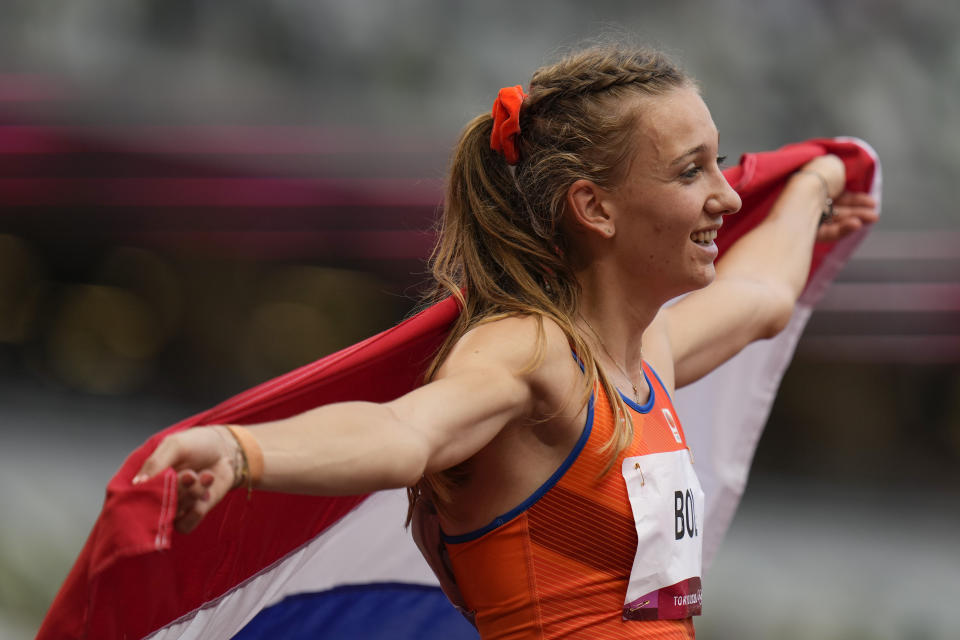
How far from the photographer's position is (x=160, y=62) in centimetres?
455

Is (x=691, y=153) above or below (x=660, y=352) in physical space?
above

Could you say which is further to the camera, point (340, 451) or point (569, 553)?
point (569, 553)

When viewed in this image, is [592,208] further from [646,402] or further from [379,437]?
[379,437]

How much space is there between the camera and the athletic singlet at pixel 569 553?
4.77ft

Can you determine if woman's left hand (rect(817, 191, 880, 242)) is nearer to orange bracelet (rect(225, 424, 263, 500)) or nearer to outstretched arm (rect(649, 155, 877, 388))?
outstretched arm (rect(649, 155, 877, 388))

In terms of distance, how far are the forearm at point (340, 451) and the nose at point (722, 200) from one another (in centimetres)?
61

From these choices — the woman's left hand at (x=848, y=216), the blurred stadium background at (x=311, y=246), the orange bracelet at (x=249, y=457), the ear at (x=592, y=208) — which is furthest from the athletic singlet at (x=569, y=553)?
the blurred stadium background at (x=311, y=246)

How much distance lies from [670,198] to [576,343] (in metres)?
0.25

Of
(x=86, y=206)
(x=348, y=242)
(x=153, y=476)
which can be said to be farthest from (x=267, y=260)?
(x=153, y=476)

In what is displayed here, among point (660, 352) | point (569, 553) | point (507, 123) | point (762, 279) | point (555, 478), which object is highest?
point (507, 123)

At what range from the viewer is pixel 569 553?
148cm

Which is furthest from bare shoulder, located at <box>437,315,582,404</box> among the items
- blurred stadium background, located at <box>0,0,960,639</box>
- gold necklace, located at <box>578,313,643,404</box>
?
blurred stadium background, located at <box>0,0,960,639</box>

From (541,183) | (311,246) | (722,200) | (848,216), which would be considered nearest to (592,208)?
(541,183)

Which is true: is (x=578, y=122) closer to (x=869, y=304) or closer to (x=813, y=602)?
(x=813, y=602)
